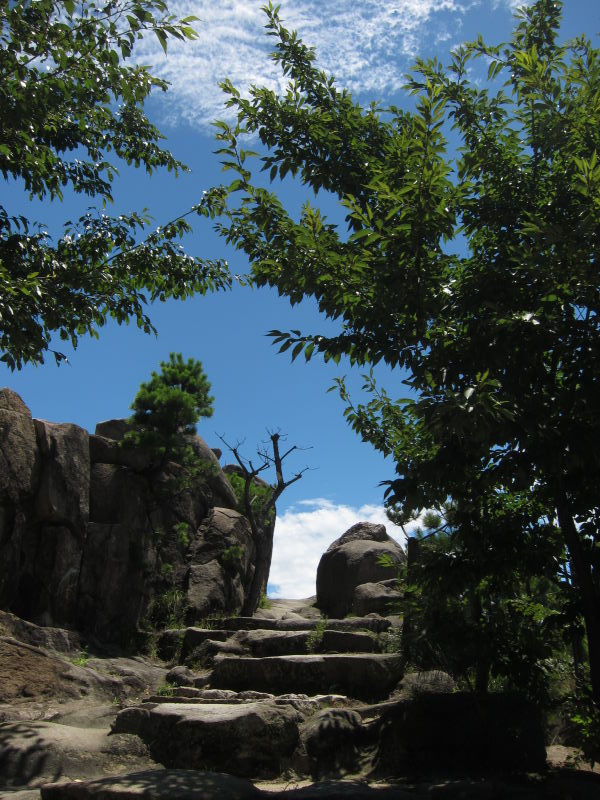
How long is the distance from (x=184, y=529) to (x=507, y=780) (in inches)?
502

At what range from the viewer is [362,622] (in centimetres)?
1281

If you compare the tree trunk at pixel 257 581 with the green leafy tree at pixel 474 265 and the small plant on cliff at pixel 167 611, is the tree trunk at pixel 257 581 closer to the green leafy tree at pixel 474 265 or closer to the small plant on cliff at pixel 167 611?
the small plant on cliff at pixel 167 611

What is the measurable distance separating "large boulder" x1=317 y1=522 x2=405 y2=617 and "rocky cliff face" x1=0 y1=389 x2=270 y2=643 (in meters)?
5.61

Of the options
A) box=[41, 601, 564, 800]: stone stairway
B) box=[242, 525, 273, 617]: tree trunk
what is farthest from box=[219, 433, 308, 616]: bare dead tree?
box=[41, 601, 564, 800]: stone stairway

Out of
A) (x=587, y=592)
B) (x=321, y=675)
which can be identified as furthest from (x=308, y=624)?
(x=587, y=592)

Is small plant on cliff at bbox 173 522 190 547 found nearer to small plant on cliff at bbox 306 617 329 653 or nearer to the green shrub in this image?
the green shrub

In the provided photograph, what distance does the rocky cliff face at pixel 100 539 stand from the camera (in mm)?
13500

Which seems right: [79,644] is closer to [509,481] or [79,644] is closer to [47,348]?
[47,348]

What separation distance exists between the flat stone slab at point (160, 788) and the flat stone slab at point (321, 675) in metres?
4.10

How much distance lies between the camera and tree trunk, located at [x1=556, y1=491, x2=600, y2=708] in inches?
223

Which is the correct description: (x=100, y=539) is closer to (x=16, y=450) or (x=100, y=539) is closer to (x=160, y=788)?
(x=16, y=450)

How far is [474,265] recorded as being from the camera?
19.9 feet

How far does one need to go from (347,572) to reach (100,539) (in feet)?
37.2

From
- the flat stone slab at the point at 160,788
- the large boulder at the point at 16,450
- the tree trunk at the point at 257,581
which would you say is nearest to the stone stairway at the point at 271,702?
the flat stone slab at the point at 160,788
